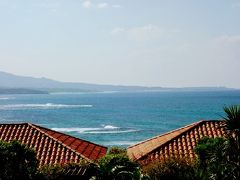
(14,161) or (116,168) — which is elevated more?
(14,161)

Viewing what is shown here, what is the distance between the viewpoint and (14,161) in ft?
55.8

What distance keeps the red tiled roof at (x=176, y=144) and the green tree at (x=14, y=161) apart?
5719 mm

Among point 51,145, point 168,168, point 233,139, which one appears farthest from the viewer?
point 51,145

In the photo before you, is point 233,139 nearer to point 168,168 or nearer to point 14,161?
point 168,168

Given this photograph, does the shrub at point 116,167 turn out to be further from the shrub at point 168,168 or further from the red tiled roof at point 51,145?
the red tiled roof at point 51,145

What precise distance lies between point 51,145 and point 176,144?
6.65 metres

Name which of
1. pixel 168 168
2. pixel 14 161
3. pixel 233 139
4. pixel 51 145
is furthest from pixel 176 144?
pixel 14 161

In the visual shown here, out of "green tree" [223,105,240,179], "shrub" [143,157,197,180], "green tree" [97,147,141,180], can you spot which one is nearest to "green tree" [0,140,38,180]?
"green tree" [97,147,141,180]

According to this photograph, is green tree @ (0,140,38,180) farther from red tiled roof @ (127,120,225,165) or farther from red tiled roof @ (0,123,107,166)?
red tiled roof @ (127,120,225,165)

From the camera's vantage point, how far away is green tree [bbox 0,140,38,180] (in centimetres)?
1686

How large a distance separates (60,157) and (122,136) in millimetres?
63762

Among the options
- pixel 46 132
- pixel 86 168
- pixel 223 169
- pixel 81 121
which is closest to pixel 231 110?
pixel 223 169

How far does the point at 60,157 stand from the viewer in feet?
71.6

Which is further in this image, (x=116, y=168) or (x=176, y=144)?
(x=176, y=144)
